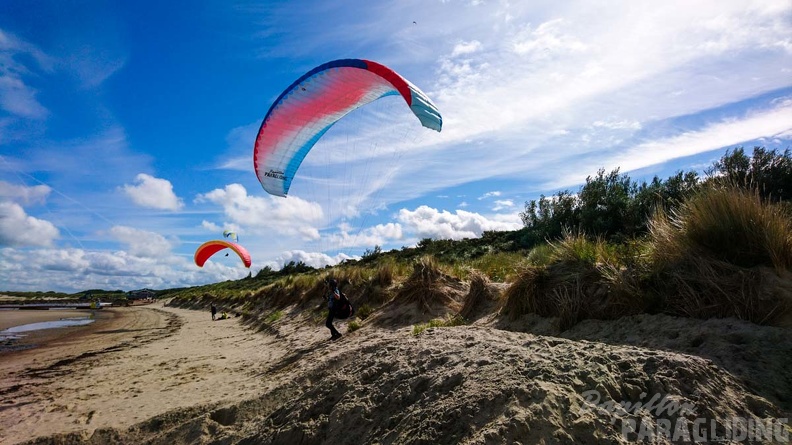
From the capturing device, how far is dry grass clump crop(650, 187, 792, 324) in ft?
12.8

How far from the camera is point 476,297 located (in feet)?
26.2

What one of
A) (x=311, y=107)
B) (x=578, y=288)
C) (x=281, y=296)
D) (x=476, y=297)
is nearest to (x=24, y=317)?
(x=281, y=296)

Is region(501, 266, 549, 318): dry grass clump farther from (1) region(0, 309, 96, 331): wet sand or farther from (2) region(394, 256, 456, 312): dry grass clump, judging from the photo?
(1) region(0, 309, 96, 331): wet sand

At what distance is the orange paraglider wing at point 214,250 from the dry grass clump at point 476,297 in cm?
3902

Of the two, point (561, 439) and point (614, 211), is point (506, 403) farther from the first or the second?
point (614, 211)

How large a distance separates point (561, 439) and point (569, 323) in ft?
10.0

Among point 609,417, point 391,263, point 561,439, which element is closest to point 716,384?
point 609,417

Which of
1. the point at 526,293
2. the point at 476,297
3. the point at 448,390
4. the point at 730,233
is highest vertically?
the point at 730,233

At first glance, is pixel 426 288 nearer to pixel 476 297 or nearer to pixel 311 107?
pixel 476 297

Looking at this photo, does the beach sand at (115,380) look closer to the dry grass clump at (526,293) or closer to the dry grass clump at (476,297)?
the dry grass clump at (476,297)

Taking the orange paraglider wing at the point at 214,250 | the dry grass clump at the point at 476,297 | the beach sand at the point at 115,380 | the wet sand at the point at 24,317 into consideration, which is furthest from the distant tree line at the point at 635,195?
the orange paraglider wing at the point at 214,250

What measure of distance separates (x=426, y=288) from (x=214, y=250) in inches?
1690

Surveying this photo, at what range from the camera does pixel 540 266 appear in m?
6.55

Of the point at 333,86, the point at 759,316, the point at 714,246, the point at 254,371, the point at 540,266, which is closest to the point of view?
the point at 759,316
